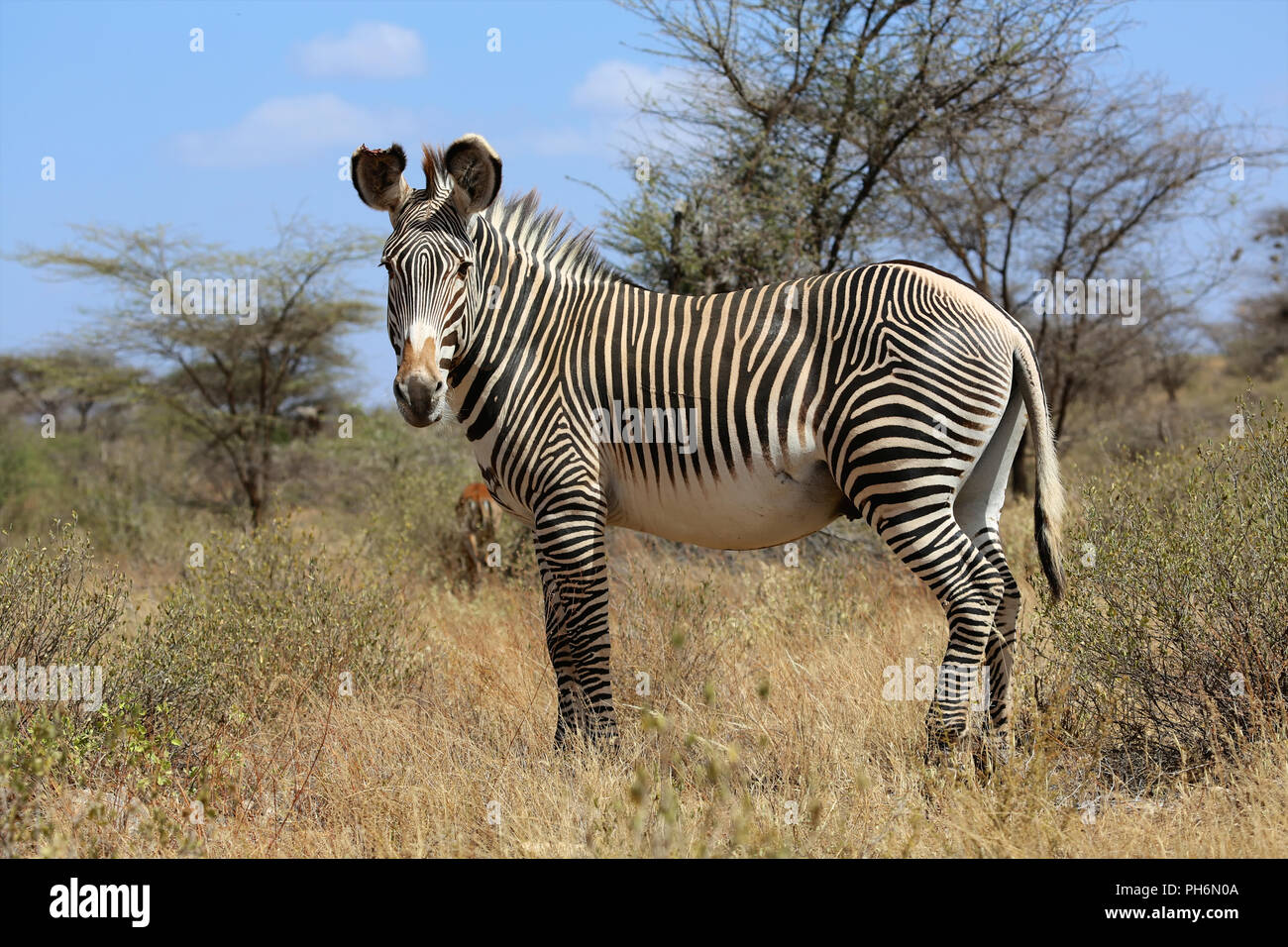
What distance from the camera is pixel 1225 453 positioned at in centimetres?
499

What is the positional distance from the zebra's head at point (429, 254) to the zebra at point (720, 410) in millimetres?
10

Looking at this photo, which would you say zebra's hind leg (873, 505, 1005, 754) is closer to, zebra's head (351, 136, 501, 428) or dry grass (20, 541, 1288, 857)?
dry grass (20, 541, 1288, 857)

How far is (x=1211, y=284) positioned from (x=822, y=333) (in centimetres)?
1428

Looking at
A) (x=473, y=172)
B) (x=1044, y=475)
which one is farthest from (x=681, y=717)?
(x=473, y=172)

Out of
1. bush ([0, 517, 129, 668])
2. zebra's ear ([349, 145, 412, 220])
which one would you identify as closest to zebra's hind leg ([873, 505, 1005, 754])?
zebra's ear ([349, 145, 412, 220])

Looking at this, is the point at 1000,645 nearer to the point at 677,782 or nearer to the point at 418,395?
the point at 677,782

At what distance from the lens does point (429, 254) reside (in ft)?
14.7

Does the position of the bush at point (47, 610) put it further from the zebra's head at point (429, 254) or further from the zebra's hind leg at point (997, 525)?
the zebra's hind leg at point (997, 525)

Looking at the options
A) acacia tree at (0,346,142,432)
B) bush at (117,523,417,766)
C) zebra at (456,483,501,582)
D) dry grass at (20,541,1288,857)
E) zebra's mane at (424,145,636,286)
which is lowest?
dry grass at (20,541,1288,857)

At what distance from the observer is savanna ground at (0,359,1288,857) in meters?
3.73

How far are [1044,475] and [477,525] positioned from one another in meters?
6.58

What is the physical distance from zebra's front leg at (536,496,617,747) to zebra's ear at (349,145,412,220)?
1.68m
